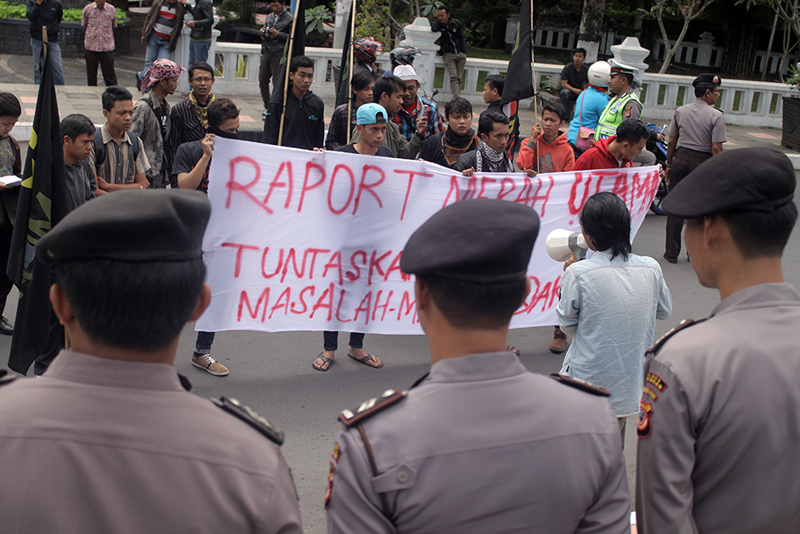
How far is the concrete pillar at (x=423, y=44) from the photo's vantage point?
14422 mm

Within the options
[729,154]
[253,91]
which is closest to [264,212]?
[729,154]

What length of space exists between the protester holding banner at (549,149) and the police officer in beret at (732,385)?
449 centimetres

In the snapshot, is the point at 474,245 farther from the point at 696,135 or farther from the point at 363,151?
the point at 696,135

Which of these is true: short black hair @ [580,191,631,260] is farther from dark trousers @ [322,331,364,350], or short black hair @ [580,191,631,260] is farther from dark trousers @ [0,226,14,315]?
dark trousers @ [0,226,14,315]

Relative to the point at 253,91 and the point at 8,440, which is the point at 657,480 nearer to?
the point at 8,440

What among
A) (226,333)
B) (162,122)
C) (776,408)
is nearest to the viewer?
(776,408)

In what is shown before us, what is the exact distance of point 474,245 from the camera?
64.6 inches

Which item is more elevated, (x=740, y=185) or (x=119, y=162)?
(x=740, y=185)

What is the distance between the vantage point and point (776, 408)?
5.88ft

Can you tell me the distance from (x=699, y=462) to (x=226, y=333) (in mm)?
4141

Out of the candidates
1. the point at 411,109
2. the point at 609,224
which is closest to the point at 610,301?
the point at 609,224

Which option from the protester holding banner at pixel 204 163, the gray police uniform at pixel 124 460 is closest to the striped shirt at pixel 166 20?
the protester holding banner at pixel 204 163

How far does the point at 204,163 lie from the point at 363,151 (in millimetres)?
1085

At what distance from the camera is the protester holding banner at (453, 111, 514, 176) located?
5.53 m
